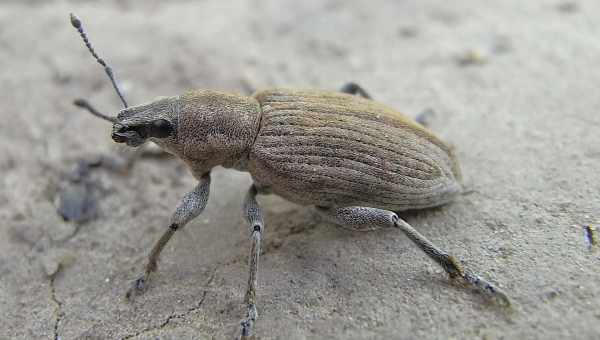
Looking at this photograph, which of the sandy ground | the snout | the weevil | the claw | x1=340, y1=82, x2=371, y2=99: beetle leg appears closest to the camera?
the claw

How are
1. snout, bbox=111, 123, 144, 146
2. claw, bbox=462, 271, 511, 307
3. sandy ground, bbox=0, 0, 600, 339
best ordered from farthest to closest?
snout, bbox=111, 123, 144, 146 → sandy ground, bbox=0, 0, 600, 339 → claw, bbox=462, 271, 511, 307

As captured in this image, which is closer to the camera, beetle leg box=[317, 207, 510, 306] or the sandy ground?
beetle leg box=[317, 207, 510, 306]

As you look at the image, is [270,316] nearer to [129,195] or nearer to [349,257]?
[349,257]

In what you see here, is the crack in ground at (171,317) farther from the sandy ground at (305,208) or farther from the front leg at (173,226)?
the front leg at (173,226)

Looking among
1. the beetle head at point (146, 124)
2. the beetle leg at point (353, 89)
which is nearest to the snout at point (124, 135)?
the beetle head at point (146, 124)

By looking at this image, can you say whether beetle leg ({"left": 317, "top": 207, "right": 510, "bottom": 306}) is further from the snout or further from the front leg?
the snout

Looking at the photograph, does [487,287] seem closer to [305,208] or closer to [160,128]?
[305,208]

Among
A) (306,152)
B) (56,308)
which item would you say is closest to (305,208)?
(306,152)

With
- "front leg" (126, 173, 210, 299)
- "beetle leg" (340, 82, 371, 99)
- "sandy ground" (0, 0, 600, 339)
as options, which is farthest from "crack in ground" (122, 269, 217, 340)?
"beetle leg" (340, 82, 371, 99)
